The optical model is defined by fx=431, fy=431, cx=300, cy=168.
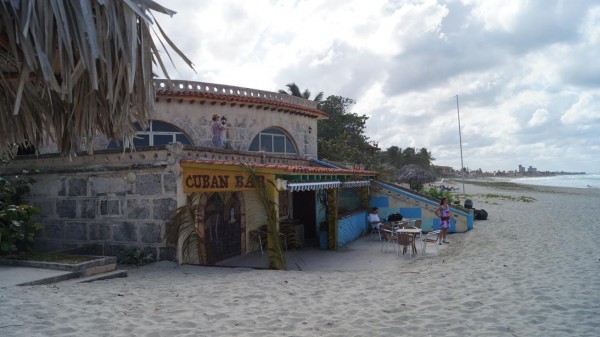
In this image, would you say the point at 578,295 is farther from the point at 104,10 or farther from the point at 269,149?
the point at 269,149

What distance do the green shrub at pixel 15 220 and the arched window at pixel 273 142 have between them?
8.37m

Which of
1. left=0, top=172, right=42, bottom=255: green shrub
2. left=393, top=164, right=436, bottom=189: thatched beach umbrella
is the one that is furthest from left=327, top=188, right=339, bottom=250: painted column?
left=393, top=164, right=436, bottom=189: thatched beach umbrella

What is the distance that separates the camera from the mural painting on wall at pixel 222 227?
393 inches

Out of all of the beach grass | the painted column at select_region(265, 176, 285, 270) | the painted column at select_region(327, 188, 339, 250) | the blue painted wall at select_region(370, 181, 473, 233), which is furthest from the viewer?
the blue painted wall at select_region(370, 181, 473, 233)

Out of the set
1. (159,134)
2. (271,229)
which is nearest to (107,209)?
Answer: (271,229)

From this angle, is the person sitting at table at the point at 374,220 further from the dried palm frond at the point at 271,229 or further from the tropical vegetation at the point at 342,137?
the tropical vegetation at the point at 342,137

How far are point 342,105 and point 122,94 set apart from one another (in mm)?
36751

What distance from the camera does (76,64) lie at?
11.3 ft

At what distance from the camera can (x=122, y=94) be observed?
12.0 ft

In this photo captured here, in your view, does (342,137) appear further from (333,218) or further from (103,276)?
(103,276)

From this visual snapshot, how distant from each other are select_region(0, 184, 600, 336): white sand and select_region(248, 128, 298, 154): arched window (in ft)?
29.4

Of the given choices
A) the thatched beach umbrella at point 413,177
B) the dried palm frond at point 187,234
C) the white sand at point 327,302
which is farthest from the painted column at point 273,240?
the thatched beach umbrella at point 413,177

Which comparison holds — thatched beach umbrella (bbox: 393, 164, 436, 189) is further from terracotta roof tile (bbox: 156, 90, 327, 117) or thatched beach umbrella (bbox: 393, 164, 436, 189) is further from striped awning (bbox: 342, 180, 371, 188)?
striped awning (bbox: 342, 180, 371, 188)

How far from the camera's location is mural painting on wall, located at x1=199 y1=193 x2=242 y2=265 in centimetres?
998
